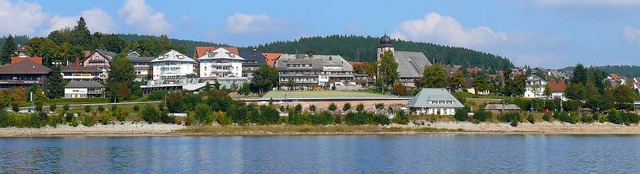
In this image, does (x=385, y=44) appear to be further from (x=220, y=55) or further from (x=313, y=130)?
(x=313, y=130)

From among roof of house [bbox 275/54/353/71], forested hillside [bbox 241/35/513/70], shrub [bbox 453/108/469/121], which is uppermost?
forested hillside [bbox 241/35/513/70]

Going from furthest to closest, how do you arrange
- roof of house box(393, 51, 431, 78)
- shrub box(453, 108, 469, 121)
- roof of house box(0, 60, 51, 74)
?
roof of house box(393, 51, 431, 78)
roof of house box(0, 60, 51, 74)
shrub box(453, 108, 469, 121)

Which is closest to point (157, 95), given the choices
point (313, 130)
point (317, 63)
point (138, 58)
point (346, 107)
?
point (346, 107)

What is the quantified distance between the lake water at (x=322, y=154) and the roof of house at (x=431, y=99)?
1068 centimetres

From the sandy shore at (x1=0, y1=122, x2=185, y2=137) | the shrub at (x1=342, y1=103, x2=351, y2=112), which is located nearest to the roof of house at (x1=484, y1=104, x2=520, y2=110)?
the shrub at (x1=342, y1=103, x2=351, y2=112)

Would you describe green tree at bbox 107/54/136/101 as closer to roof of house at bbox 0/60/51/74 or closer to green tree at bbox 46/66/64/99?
green tree at bbox 46/66/64/99

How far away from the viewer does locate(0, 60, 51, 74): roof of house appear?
273 feet

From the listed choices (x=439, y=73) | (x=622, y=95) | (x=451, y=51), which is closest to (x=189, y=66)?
(x=439, y=73)

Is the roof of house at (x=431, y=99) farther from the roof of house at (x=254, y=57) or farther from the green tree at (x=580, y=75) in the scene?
the roof of house at (x=254, y=57)

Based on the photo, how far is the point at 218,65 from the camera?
93562 mm

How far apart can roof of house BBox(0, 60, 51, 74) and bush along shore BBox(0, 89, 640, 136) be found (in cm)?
1503

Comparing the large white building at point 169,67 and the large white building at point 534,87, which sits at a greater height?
the large white building at point 169,67

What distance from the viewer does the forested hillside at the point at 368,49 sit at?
156 meters

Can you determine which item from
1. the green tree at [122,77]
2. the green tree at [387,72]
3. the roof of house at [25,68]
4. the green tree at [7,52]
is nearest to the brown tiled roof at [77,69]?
the roof of house at [25,68]
